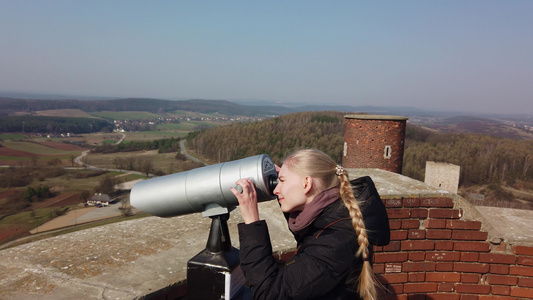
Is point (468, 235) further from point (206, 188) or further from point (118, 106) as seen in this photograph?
point (118, 106)

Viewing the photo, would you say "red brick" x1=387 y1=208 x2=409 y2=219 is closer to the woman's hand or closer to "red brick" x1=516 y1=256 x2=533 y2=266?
"red brick" x1=516 y1=256 x2=533 y2=266

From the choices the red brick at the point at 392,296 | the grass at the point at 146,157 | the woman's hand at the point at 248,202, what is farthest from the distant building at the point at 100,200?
the woman's hand at the point at 248,202

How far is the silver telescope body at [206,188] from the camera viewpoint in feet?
6.20

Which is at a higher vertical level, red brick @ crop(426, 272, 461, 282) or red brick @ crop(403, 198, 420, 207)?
red brick @ crop(403, 198, 420, 207)

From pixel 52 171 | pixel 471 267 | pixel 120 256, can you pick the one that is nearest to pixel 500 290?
pixel 471 267

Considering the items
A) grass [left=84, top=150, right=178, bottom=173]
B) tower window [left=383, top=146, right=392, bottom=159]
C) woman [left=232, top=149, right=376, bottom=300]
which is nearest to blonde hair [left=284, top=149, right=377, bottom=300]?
woman [left=232, top=149, right=376, bottom=300]

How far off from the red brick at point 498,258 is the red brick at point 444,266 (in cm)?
25

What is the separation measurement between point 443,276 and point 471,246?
352 millimetres

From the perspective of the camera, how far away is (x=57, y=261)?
237 cm

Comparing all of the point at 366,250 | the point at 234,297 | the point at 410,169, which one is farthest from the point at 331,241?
the point at 410,169

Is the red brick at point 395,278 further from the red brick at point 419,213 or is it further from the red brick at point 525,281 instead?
the red brick at point 525,281

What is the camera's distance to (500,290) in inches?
120

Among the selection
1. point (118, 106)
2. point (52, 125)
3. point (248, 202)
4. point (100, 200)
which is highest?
point (248, 202)

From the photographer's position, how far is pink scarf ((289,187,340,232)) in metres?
1.62
